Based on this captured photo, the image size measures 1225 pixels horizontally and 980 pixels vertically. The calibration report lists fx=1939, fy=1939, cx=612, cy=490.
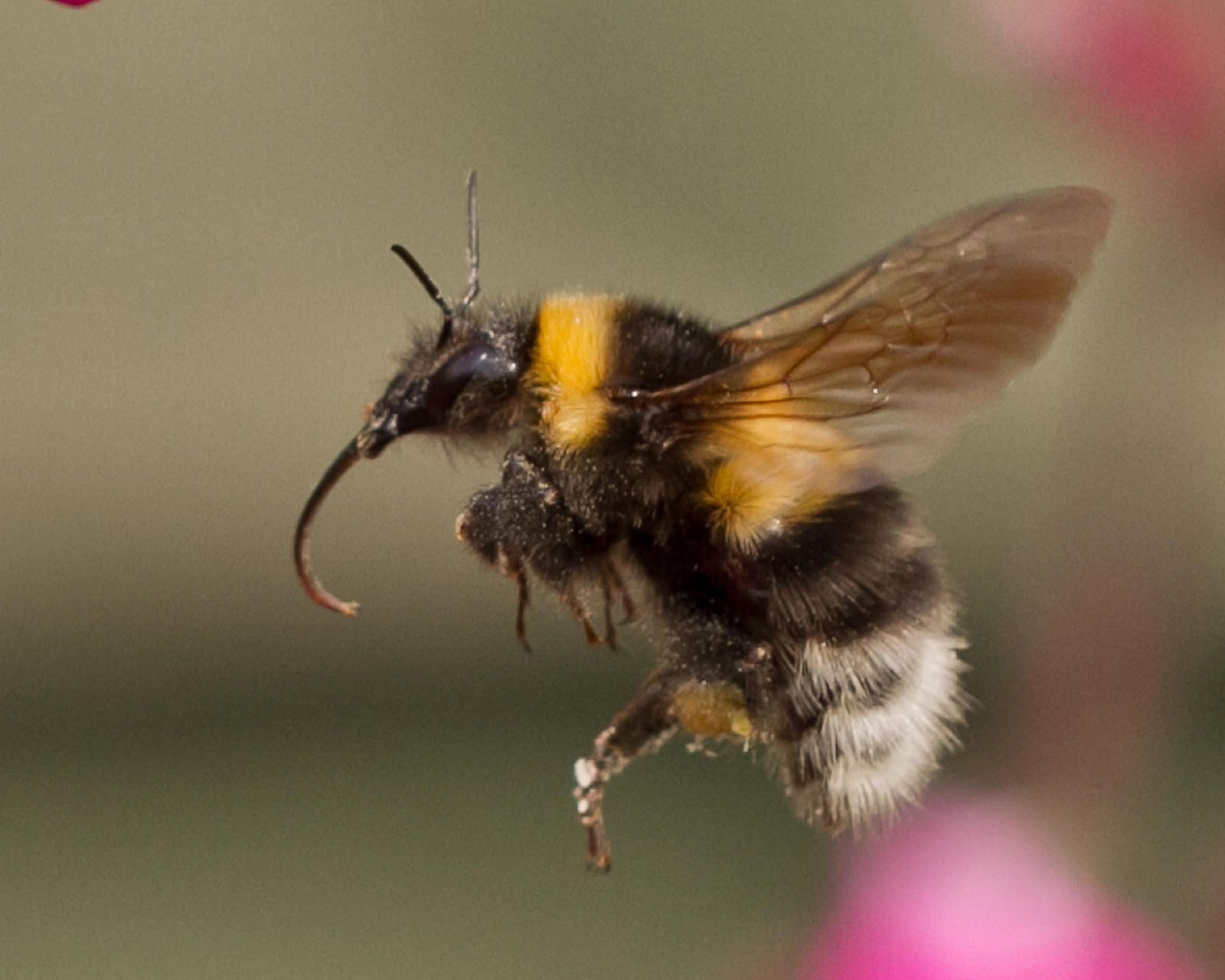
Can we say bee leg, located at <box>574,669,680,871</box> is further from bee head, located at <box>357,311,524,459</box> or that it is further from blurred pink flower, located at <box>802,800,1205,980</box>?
blurred pink flower, located at <box>802,800,1205,980</box>

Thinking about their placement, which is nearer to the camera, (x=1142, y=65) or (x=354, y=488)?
(x=1142, y=65)

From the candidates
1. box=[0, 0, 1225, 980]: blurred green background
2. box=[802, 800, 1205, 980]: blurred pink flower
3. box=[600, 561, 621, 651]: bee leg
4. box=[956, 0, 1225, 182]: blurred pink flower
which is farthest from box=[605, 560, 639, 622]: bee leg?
box=[0, 0, 1225, 980]: blurred green background

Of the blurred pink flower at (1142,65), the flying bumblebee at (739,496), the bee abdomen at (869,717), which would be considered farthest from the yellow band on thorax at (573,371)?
the blurred pink flower at (1142,65)

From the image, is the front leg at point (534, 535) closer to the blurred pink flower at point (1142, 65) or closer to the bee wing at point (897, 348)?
the bee wing at point (897, 348)

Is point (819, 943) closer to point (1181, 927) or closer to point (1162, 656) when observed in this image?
point (1181, 927)

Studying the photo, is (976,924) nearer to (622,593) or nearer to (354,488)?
(622,593)

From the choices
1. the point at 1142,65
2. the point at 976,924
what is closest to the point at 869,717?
the point at 976,924
